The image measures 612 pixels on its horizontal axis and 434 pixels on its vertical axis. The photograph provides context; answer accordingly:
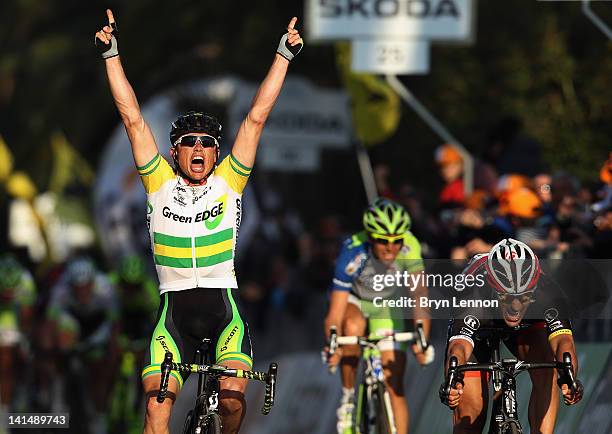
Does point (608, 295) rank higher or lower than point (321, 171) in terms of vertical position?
lower

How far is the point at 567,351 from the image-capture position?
10023mm

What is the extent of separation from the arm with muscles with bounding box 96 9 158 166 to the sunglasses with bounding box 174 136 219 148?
198mm

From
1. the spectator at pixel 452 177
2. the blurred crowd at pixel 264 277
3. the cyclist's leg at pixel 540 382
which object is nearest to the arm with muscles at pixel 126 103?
the cyclist's leg at pixel 540 382

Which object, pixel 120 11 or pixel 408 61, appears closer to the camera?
pixel 408 61

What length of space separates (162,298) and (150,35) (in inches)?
861

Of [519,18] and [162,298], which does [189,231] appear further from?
[519,18]

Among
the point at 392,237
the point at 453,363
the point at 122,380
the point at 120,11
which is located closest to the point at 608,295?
the point at 392,237

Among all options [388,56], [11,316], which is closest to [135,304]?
[11,316]

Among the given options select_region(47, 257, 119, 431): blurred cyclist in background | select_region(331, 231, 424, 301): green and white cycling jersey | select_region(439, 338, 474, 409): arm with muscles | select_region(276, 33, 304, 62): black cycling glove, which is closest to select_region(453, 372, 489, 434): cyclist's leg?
select_region(439, 338, 474, 409): arm with muscles

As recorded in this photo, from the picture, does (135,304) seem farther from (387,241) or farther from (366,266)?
(387,241)

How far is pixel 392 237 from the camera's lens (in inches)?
511

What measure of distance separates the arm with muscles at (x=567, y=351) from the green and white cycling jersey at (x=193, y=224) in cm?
196

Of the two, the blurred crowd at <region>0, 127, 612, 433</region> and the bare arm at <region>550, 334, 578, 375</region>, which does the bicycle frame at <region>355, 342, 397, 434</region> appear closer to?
the blurred crowd at <region>0, 127, 612, 433</region>

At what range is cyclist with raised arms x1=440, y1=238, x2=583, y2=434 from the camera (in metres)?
10.1
